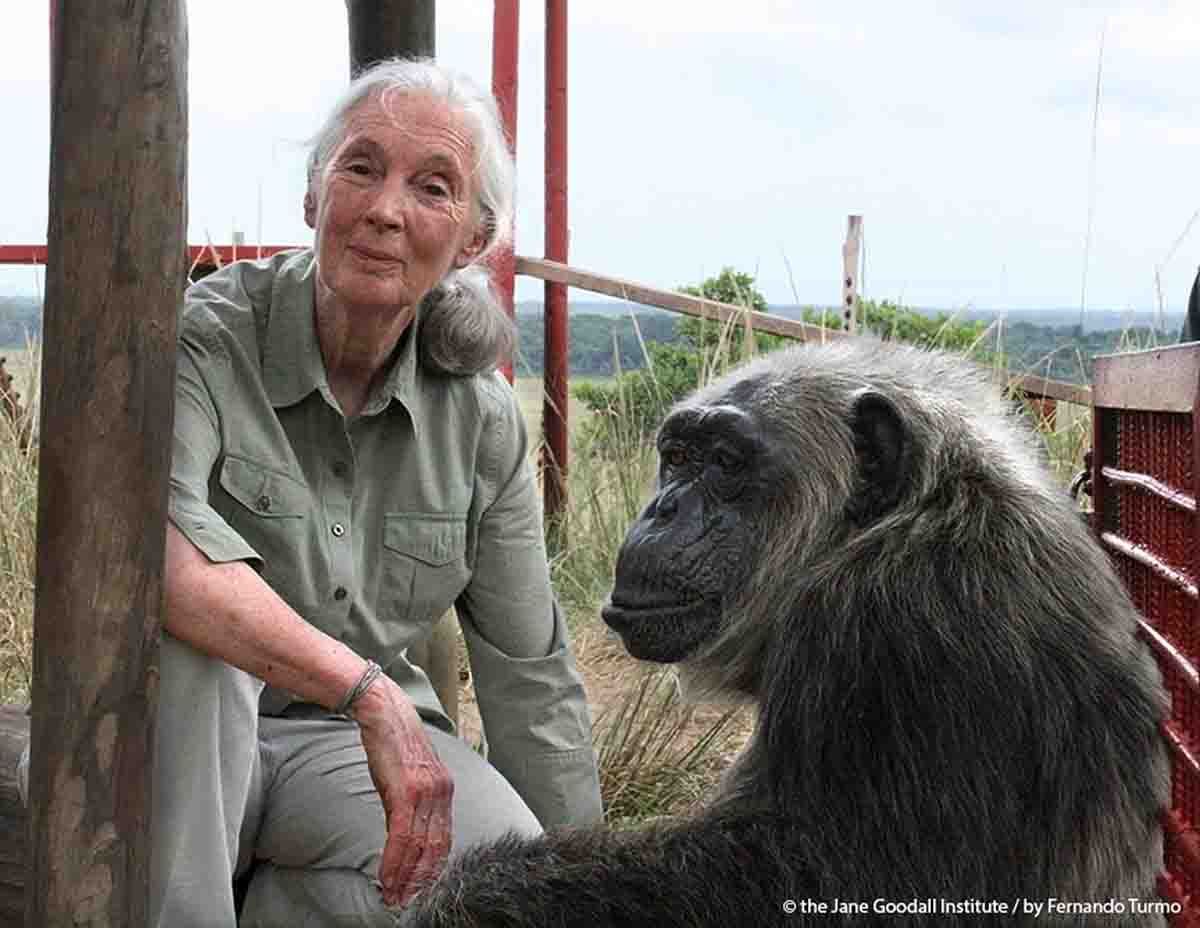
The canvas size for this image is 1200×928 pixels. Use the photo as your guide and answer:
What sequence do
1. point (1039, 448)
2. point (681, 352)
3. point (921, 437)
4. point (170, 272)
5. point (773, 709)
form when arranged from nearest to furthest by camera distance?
point (170, 272), point (773, 709), point (921, 437), point (1039, 448), point (681, 352)

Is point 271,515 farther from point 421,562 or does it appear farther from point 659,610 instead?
point 659,610

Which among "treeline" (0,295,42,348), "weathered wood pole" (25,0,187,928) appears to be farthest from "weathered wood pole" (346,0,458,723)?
"treeline" (0,295,42,348)

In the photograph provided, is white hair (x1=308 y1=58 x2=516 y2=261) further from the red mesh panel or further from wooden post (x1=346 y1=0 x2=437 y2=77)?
the red mesh panel

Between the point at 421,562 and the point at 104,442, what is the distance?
3.17 feet

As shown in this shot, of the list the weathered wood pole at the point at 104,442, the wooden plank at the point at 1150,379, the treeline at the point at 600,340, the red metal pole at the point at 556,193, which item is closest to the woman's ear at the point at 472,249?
the weathered wood pole at the point at 104,442

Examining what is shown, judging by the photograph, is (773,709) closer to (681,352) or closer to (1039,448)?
(1039,448)

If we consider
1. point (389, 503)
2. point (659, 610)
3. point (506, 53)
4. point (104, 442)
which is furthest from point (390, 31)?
point (506, 53)

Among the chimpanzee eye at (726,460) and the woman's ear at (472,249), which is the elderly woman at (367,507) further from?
the chimpanzee eye at (726,460)

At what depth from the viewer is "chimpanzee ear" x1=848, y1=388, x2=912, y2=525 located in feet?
8.76

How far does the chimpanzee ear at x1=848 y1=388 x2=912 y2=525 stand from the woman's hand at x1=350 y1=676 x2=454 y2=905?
2.52 ft

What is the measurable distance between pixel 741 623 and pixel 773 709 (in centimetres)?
27

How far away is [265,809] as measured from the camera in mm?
3084

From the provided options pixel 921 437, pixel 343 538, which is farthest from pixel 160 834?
pixel 921 437

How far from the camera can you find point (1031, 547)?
99.0 inches
